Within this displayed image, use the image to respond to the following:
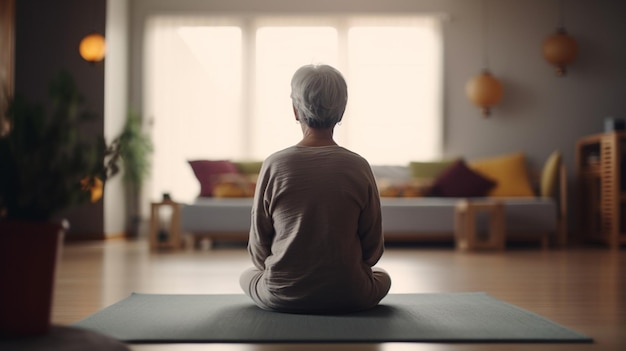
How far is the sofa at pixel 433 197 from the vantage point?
6.07 metres

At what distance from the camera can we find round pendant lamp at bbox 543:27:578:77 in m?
7.00

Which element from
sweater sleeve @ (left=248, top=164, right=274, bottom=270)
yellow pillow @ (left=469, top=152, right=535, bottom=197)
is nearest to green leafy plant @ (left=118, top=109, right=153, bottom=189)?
yellow pillow @ (left=469, top=152, right=535, bottom=197)

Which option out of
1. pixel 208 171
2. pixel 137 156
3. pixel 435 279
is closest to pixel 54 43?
pixel 137 156

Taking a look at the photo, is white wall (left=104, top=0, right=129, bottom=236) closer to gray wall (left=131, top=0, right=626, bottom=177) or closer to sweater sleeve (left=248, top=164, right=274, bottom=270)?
gray wall (left=131, top=0, right=626, bottom=177)

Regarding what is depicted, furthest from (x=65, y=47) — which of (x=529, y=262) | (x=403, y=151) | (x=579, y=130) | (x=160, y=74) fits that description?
(x=579, y=130)

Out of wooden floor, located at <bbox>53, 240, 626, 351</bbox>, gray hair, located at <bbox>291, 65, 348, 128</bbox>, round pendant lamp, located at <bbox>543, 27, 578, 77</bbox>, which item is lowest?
wooden floor, located at <bbox>53, 240, 626, 351</bbox>

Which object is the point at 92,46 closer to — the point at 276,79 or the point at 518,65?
the point at 276,79

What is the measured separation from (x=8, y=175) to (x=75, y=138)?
17 centimetres

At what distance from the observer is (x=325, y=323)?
85.5 inches

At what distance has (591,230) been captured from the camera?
21.8 ft

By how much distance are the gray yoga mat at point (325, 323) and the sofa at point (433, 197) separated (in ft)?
10.9

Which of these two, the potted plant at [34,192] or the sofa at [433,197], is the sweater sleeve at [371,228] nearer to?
the potted plant at [34,192]

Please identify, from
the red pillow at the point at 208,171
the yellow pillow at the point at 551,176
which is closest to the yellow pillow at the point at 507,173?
the yellow pillow at the point at 551,176

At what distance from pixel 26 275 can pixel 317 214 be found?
0.94 meters
